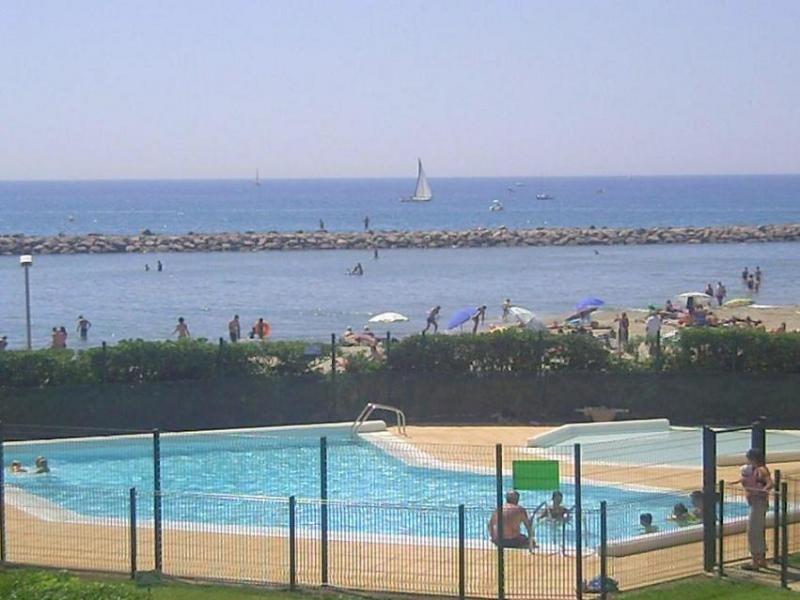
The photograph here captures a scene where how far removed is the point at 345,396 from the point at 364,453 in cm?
447

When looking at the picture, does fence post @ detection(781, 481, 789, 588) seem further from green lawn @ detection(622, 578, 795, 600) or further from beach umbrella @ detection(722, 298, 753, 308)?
beach umbrella @ detection(722, 298, 753, 308)

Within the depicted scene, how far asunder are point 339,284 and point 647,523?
53740 millimetres

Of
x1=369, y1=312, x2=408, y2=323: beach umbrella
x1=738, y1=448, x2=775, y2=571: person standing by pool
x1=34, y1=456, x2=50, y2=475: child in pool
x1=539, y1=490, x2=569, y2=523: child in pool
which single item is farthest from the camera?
x1=369, y1=312, x2=408, y2=323: beach umbrella

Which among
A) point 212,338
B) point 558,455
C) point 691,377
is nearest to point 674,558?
point 558,455

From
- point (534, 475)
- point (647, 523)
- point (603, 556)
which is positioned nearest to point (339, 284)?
point (647, 523)

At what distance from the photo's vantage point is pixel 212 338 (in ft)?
151

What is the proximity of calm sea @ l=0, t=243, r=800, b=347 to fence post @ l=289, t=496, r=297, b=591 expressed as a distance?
106 feet

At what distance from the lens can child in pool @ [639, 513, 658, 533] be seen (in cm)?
1527

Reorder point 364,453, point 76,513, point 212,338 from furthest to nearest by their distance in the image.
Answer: point 212,338, point 364,453, point 76,513

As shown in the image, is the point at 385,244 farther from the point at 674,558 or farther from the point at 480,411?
the point at 674,558

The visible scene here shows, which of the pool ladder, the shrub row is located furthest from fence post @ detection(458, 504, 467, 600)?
the shrub row

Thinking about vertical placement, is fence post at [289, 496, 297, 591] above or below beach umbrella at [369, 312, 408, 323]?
above

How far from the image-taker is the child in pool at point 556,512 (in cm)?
1423

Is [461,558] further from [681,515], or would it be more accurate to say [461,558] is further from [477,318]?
[477,318]
